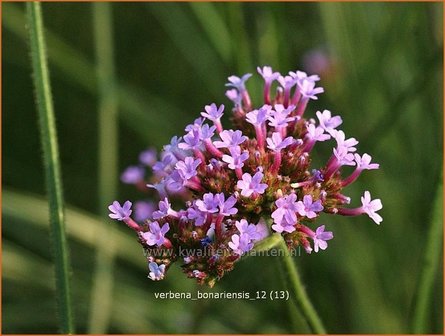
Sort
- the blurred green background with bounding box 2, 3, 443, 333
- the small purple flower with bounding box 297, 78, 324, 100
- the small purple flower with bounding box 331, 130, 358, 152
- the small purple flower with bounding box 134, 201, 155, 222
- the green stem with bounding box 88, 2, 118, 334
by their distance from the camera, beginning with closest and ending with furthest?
the small purple flower with bounding box 331, 130, 358, 152 < the small purple flower with bounding box 297, 78, 324, 100 < the small purple flower with bounding box 134, 201, 155, 222 < the green stem with bounding box 88, 2, 118, 334 < the blurred green background with bounding box 2, 3, 443, 333

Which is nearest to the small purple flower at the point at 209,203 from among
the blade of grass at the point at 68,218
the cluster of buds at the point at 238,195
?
the cluster of buds at the point at 238,195

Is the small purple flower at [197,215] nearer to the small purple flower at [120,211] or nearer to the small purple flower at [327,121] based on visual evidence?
the small purple flower at [120,211]

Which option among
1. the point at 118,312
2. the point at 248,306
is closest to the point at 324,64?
the point at 248,306

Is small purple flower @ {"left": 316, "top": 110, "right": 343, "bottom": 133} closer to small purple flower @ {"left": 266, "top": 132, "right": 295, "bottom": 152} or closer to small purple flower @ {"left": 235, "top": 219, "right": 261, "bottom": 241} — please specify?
small purple flower @ {"left": 266, "top": 132, "right": 295, "bottom": 152}

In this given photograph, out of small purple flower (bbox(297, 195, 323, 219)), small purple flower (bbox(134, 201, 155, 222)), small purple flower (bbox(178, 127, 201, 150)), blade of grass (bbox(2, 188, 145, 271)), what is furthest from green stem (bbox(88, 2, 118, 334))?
small purple flower (bbox(297, 195, 323, 219))

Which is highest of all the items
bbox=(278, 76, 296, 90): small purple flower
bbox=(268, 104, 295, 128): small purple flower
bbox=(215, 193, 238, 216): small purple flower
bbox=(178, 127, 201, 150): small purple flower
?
bbox=(278, 76, 296, 90): small purple flower
